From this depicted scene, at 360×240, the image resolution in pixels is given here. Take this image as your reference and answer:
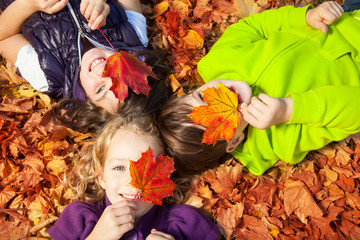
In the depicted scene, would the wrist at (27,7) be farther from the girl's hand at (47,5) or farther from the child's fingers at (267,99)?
the child's fingers at (267,99)

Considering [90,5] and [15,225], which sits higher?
[90,5]

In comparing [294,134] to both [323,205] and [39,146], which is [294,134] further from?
[39,146]

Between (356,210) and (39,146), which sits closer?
(356,210)

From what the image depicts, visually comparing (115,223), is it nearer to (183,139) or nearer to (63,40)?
(183,139)

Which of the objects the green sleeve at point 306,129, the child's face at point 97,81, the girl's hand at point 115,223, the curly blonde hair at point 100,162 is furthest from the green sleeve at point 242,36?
the girl's hand at point 115,223

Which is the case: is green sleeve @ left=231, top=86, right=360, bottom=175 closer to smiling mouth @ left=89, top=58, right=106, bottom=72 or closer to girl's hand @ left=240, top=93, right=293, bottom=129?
girl's hand @ left=240, top=93, right=293, bottom=129

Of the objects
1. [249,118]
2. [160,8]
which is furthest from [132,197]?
[160,8]

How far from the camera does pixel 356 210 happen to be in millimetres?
1956

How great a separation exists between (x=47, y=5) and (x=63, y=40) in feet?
0.92

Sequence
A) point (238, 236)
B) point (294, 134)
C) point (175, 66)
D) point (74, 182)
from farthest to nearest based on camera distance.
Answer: point (175, 66)
point (74, 182)
point (238, 236)
point (294, 134)

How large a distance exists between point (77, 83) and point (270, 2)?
1.90 m

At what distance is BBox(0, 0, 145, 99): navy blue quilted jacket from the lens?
2.34 meters

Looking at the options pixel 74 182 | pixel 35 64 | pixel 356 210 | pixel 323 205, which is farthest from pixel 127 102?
pixel 356 210

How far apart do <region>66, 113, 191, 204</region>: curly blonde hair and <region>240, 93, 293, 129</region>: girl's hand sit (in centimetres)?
58
